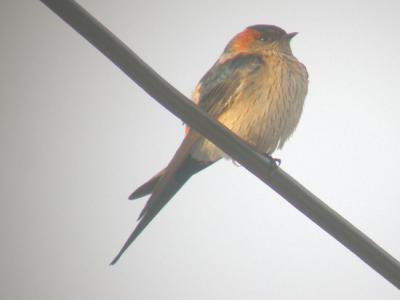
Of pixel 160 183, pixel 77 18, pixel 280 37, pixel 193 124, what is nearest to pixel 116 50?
pixel 77 18

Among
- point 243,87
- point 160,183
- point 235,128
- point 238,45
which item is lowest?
point 160,183

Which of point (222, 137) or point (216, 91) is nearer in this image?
point (222, 137)

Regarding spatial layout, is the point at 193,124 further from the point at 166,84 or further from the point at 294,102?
the point at 294,102

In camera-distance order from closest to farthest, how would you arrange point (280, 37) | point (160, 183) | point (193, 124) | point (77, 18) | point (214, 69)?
1. point (77, 18)
2. point (193, 124)
3. point (160, 183)
4. point (214, 69)
5. point (280, 37)

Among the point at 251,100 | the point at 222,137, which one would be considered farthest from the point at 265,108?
the point at 222,137

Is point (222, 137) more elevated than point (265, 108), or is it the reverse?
point (265, 108)

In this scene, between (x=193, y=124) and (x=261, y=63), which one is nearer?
(x=193, y=124)

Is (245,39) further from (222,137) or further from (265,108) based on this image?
→ (222,137)

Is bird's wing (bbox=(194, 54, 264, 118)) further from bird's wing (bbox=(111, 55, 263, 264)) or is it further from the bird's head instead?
the bird's head

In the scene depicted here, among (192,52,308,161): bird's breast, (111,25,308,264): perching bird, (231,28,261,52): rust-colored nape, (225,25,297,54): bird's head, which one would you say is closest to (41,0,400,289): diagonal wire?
(111,25,308,264): perching bird
